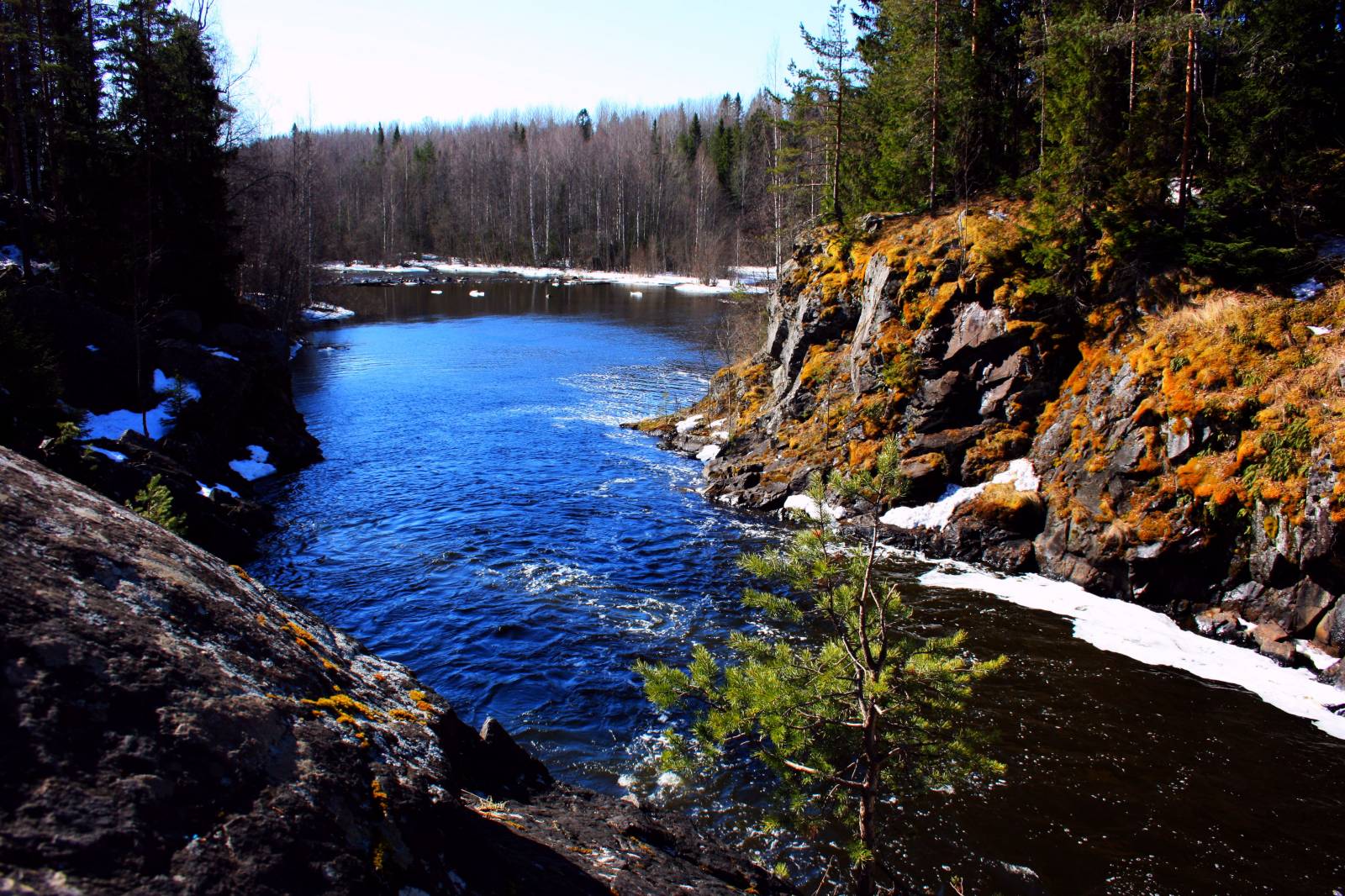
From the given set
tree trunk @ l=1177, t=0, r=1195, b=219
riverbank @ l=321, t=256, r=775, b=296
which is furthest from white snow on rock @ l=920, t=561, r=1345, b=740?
riverbank @ l=321, t=256, r=775, b=296

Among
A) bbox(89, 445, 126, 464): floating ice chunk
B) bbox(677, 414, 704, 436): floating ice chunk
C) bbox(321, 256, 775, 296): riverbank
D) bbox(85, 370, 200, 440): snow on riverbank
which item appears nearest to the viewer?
bbox(89, 445, 126, 464): floating ice chunk

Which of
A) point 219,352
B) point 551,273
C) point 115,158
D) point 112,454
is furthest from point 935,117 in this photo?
point 551,273

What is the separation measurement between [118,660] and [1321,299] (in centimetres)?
1922

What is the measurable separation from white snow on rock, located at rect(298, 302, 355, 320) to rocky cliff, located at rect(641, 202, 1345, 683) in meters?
45.2

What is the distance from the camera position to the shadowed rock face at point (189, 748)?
2.52m

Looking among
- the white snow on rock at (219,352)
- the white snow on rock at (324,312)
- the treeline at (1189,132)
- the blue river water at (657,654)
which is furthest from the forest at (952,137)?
the white snow on rock at (324,312)

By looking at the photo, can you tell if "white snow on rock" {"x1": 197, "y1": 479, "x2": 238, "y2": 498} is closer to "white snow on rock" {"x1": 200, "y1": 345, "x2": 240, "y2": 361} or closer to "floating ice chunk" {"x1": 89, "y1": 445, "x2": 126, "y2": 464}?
"floating ice chunk" {"x1": 89, "y1": 445, "x2": 126, "y2": 464}

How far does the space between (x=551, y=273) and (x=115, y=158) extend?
7471 centimetres

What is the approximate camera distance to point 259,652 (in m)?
3.80

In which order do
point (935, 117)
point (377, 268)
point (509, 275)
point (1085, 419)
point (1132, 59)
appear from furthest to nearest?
1. point (509, 275)
2. point (377, 268)
3. point (935, 117)
4. point (1132, 59)
5. point (1085, 419)

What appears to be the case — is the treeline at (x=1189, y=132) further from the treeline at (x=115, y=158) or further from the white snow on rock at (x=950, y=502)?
the treeline at (x=115, y=158)

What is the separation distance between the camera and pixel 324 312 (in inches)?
2382

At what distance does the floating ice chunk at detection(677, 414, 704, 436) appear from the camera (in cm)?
2864

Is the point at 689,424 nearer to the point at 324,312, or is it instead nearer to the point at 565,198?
the point at 324,312
